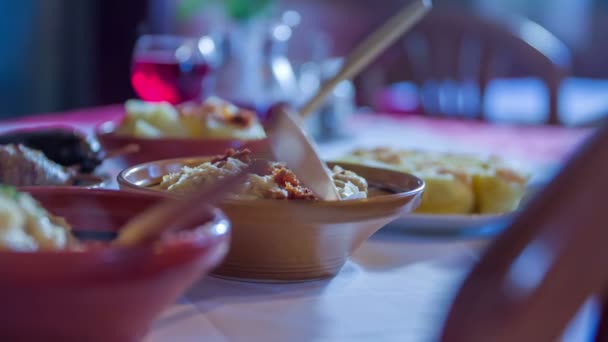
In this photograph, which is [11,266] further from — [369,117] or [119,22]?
[119,22]

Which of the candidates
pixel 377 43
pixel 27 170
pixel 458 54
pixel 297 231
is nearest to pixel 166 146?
pixel 27 170

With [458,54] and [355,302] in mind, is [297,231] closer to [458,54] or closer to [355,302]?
[355,302]

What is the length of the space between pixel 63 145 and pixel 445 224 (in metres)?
0.53

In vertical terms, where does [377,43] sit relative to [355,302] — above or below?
above

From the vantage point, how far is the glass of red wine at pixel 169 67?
1665mm

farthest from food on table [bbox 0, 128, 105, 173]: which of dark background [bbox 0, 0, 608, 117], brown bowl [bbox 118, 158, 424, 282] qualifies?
dark background [bbox 0, 0, 608, 117]

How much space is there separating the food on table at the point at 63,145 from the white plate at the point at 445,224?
0.42m

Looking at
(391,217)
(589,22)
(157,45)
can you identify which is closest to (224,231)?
(391,217)

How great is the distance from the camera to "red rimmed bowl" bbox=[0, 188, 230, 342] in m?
0.43

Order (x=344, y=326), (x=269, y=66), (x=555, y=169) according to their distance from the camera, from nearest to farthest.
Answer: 1. (x=555, y=169)
2. (x=344, y=326)
3. (x=269, y=66)

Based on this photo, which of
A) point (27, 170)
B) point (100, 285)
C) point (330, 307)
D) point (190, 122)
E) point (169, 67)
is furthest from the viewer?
point (169, 67)

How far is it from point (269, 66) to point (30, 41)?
265 centimetres

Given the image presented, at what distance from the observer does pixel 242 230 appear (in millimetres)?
692

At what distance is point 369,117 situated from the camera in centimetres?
217
